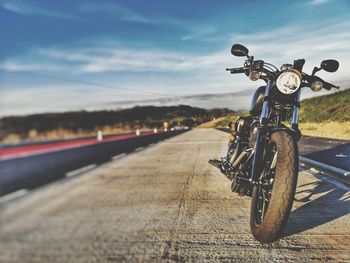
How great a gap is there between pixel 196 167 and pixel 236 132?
3.63m

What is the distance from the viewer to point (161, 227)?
152 inches

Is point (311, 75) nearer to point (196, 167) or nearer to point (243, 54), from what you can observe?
point (243, 54)

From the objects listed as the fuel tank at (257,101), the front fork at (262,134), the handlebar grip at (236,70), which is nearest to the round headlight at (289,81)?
the front fork at (262,134)

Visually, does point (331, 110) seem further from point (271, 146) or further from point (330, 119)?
point (271, 146)

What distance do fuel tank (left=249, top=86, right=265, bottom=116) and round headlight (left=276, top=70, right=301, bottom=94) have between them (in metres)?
0.79

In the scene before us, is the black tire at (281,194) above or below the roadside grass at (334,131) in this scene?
above

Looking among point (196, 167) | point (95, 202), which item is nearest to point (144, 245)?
point (95, 202)

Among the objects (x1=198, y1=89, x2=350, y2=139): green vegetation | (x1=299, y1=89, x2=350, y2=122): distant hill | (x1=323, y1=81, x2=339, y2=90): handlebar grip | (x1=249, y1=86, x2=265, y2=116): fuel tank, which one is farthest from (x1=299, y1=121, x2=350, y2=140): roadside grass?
(x1=249, y1=86, x2=265, y2=116): fuel tank

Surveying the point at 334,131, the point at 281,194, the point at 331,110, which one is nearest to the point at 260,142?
the point at 281,194

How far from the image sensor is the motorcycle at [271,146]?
327cm

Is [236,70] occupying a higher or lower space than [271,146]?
higher

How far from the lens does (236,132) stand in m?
5.55

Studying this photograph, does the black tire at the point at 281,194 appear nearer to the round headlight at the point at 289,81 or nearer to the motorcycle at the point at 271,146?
the motorcycle at the point at 271,146

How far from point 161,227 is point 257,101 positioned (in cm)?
214
